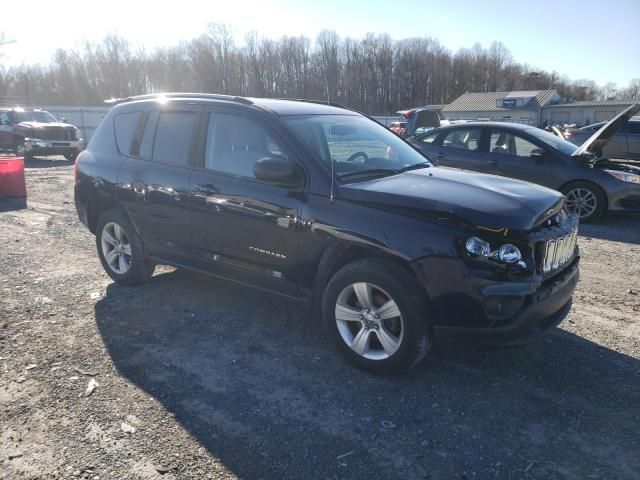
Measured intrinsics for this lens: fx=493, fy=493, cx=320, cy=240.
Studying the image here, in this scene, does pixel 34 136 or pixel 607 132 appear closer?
pixel 607 132

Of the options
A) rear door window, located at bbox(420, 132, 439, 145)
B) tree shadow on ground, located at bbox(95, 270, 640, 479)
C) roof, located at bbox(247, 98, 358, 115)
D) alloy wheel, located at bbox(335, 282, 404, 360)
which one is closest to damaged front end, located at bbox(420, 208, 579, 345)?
alloy wheel, located at bbox(335, 282, 404, 360)

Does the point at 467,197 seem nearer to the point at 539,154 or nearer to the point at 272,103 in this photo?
the point at 272,103

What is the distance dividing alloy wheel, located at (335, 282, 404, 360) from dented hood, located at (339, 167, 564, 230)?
638 mm

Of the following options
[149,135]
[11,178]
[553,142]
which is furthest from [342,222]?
[11,178]

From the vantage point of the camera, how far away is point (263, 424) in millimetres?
2992

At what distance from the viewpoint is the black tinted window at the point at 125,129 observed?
5078mm

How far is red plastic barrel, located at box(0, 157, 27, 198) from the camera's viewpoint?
10.7m

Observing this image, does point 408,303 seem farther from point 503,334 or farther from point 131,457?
point 131,457

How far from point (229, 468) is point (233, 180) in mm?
2257

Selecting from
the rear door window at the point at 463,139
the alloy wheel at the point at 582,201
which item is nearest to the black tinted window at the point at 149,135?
the rear door window at the point at 463,139

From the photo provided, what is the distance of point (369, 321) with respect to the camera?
11.4 feet

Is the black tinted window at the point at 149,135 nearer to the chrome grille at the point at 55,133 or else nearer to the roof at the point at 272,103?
the roof at the point at 272,103

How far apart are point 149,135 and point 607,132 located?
709cm

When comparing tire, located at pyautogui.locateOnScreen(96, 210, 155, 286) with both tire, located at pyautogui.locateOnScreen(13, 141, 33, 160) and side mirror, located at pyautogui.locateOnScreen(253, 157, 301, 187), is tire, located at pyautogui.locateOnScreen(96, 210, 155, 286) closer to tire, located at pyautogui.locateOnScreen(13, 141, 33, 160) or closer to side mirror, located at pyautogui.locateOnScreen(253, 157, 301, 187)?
side mirror, located at pyautogui.locateOnScreen(253, 157, 301, 187)
